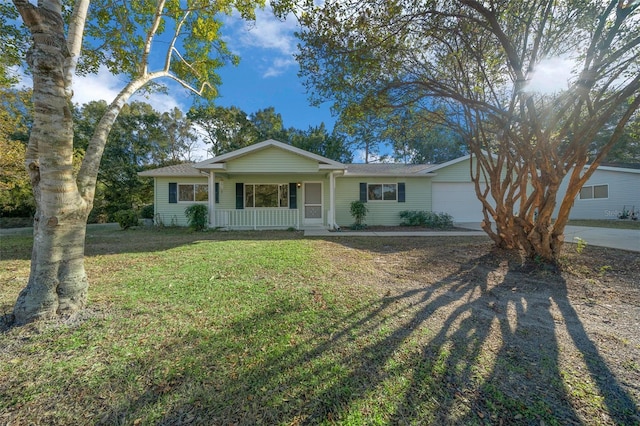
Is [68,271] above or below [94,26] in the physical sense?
below

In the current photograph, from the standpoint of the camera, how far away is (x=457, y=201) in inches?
572

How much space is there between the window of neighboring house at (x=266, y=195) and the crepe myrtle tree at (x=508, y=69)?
23.4ft

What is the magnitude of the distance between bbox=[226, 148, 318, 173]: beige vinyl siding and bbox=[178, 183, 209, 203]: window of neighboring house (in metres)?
3.07

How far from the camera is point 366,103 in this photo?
21.1ft

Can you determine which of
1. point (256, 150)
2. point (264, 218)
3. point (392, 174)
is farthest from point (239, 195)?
point (392, 174)

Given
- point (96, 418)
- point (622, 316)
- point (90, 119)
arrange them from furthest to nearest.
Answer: point (90, 119) < point (622, 316) < point (96, 418)

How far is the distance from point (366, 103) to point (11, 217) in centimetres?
2384

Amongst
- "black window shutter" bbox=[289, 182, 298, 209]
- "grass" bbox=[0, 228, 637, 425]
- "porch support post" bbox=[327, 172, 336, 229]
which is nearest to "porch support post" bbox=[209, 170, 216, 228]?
"black window shutter" bbox=[289, 182, 298, 209]

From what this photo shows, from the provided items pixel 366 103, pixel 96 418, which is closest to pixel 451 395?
pixel 96 418

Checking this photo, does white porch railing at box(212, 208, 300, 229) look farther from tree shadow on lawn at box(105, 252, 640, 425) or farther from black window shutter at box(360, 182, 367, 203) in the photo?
tree shadow on lawn at box(105, 252, 640, 425)

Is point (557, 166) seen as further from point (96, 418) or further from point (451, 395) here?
point (96, 418)

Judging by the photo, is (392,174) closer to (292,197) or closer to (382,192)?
(382,192)

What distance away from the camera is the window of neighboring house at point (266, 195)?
43.4ft

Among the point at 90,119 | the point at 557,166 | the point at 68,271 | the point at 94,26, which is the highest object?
the point at 90,119
